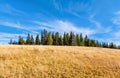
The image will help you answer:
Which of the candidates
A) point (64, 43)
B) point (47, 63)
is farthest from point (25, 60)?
point (64, 43)

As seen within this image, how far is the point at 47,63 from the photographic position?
17.8m

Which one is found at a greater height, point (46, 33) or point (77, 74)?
point (46, 33)

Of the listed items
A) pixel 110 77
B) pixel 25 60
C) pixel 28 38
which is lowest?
pixel 110 77

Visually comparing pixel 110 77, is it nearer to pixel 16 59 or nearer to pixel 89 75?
pixel 89 75

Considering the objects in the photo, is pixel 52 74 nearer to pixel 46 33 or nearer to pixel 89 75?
pixel 89 75

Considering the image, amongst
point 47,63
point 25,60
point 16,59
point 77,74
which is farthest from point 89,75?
point 16,59

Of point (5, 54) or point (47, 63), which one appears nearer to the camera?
point (47, 63)

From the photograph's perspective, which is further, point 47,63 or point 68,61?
point 68,61

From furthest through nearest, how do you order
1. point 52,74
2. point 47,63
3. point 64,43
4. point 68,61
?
point 64,43 < point 68,61 < point 47,63 < point 52,74

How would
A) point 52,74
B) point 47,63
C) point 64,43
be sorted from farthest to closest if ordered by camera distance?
point 64,43, point 47,63, point 52,74

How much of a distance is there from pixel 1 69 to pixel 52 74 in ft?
15.2

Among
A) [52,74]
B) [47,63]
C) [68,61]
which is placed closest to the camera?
[52,74]

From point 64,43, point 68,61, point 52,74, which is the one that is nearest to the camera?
point 52,74

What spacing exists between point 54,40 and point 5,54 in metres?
51.8
